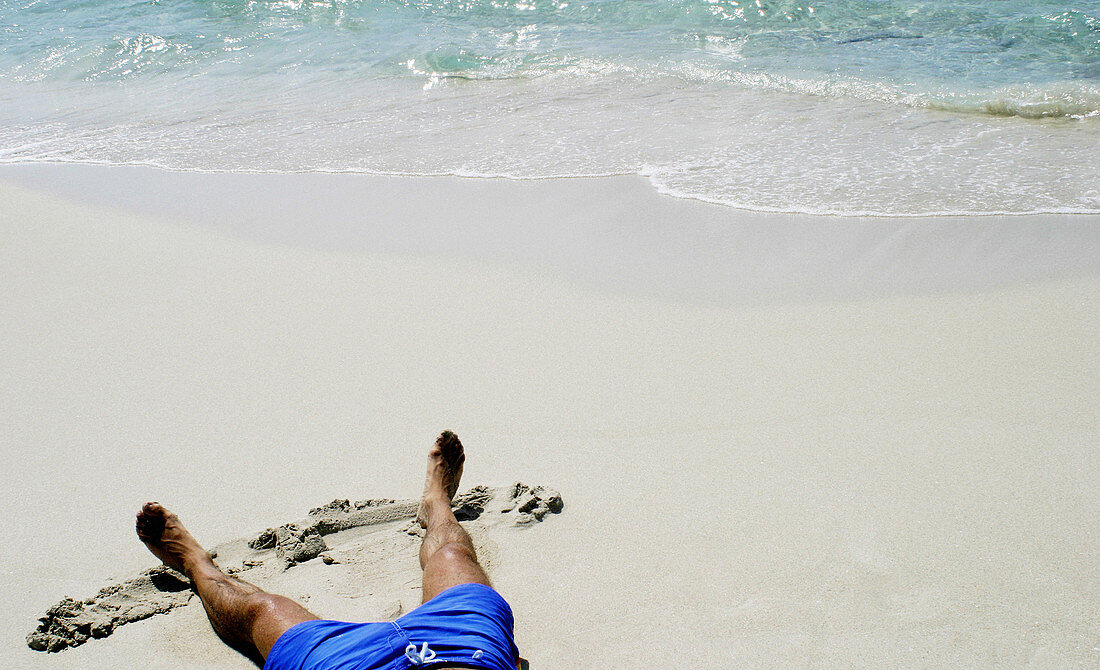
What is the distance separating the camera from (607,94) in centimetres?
674

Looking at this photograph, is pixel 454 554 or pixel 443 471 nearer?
pixel 454 554

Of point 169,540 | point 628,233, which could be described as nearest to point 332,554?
point 169,540

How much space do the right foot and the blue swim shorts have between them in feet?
1.55

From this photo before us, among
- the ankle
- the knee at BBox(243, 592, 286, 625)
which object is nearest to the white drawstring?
the knee at BBox(243, 592, 286, 625)

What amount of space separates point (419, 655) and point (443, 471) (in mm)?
790

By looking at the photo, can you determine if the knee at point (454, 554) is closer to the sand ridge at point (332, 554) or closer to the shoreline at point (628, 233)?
the sand ridge at point (332, 554)

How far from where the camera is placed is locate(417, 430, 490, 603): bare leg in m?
1.91

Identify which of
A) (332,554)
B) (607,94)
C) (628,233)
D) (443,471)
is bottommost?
(332,554)

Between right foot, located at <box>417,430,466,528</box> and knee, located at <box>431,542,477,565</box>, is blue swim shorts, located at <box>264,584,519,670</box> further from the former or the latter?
right foot, located at <box>417,430,466,528</box>

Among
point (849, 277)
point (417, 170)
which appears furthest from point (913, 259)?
point (417, 170)

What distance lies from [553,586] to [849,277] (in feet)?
7.05

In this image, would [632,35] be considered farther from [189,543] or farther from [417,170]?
[189,543]

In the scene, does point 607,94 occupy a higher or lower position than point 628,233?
higher

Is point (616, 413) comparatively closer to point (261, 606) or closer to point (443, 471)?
point (443, 471)
